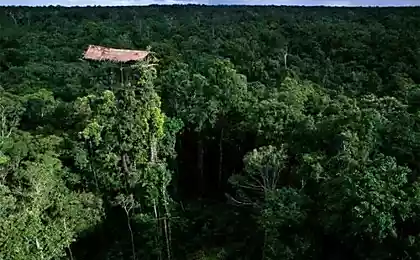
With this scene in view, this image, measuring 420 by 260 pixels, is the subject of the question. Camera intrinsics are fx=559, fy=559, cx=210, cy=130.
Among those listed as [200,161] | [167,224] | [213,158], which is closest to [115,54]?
[200,161]

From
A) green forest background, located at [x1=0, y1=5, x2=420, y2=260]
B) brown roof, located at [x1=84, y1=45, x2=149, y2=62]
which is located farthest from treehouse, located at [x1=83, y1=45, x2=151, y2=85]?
green forest background, located at [x1=0, y1=5, x2=420, y2=260]

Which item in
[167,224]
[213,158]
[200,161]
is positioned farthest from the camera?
[213,158]

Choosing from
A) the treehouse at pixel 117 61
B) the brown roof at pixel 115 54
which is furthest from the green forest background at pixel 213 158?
the brown roof at pixel 115 54

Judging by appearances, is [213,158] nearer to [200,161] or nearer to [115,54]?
[200,161]

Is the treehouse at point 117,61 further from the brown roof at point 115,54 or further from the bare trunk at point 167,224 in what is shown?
the bare trunk at point 167,224

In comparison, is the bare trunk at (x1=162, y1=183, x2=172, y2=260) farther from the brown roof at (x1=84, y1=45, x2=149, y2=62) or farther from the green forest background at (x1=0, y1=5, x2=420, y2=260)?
the brown roof at (x1=84, y1=45, x2=149, y2=62)

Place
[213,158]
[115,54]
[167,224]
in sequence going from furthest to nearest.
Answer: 1. [213,158]
2. [115,54]
3. [167,224]
